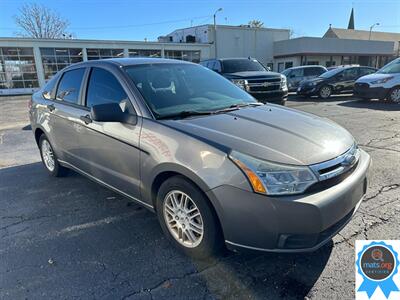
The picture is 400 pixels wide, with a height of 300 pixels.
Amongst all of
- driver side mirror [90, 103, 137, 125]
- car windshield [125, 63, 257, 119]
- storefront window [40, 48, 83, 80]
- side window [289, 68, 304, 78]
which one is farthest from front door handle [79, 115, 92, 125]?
storefront window [40, 48, 83, 80]

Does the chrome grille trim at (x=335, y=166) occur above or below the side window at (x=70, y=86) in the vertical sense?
below

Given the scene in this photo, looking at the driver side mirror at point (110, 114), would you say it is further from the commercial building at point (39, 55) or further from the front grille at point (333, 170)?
the commercial building at point (39, 55)

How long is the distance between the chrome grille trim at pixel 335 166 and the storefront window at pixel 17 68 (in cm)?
2752

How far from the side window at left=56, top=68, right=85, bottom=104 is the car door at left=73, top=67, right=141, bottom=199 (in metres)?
0.26

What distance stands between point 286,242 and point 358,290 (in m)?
0.66

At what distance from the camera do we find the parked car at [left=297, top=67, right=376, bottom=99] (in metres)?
14.0

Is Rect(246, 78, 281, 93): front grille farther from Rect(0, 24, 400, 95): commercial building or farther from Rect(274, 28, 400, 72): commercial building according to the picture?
Rect(274, 28, 400, 72): commercial building

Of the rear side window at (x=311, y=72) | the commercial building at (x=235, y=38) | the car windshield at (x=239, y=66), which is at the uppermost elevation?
the commercial building at (x=235, y=38)

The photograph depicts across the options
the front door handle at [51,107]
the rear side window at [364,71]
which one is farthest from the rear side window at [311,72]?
the front door handle at [51,107]

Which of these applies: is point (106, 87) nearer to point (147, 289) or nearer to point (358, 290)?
point (147, 289)

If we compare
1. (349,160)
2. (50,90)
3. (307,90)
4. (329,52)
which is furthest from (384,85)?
(329,52)

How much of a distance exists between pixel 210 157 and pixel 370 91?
11.6 m

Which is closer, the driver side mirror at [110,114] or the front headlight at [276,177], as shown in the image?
the front headlight at [276,177]

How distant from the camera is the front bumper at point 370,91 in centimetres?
1120
